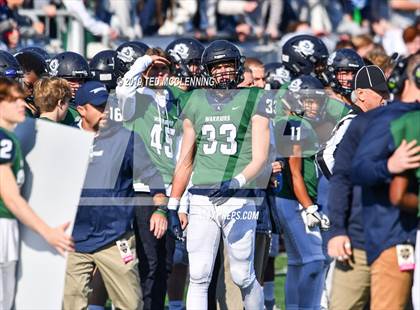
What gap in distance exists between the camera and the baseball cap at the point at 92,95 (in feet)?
27.9

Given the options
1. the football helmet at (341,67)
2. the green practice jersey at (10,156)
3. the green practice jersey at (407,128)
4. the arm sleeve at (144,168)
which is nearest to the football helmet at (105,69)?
the arm sleeve at (144,168)

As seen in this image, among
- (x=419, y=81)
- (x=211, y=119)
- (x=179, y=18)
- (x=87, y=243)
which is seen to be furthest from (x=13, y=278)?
(x=179, y=18)

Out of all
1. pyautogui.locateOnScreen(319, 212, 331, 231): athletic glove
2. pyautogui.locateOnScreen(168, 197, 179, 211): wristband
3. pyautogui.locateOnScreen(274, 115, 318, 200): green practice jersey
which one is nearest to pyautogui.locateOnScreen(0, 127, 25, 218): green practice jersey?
pyautogui.locateOnScreen(168, 197, 179, 211): wristband

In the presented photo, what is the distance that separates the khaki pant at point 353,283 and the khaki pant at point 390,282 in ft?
0.49

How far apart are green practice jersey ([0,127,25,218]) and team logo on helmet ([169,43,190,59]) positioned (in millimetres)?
3403

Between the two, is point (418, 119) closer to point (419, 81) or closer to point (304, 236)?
point (419, 81)

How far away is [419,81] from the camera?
7.05m

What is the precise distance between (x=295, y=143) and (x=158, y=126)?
988 mm

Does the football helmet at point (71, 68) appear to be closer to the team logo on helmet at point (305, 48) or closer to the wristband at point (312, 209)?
the wristband at point (312, 209)

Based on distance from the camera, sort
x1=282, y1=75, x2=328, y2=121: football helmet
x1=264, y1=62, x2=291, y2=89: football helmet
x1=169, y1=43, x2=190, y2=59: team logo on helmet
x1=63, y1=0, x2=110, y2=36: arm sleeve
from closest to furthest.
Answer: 1. x1=282, y1=75, x2=328, y2=121: football helmet
2. x1=169, y1=43, x2=190, y2=59: team logo on helmet
3. x1=264, y1=62, x2=291, y2=89: football helmet
4. x1=63, y1=0, x2=110, y2=36: arm sleeve

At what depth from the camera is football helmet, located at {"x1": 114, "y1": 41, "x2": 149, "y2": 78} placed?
10.1 m

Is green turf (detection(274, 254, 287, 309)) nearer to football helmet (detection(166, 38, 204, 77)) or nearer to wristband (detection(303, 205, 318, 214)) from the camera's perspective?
wristband (detection(303, 205, 318, 214))

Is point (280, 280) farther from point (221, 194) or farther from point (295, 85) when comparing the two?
point (221, 194)

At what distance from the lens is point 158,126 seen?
30.5 feet
